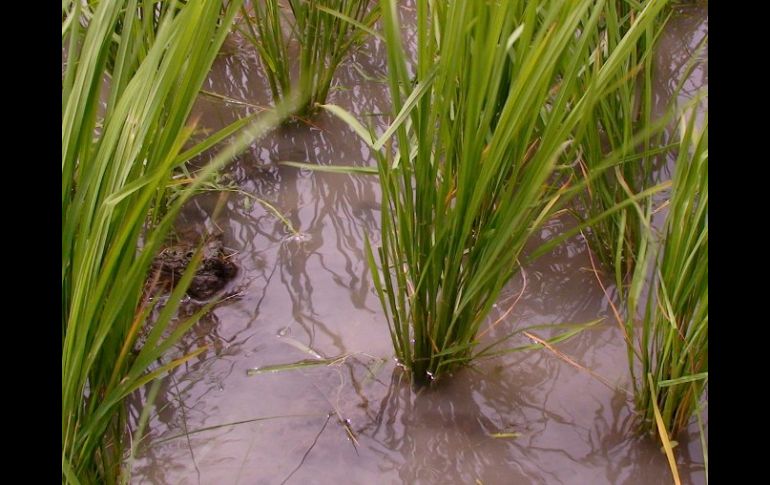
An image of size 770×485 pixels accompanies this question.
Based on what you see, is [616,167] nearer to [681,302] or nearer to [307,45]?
[681,302]

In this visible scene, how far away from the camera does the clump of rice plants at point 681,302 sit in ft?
3.84

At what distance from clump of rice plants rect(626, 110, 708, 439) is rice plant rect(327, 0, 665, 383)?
0.17m

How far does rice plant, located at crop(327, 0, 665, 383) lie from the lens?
1085mm

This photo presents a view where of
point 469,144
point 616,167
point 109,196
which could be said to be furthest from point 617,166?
point 109,196

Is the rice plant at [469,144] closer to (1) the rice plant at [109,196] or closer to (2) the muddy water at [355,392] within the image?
(2) the muddy water at [355,392]

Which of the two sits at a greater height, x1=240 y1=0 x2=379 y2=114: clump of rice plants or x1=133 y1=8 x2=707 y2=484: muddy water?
x1=240 y1=0 x2=379 y2=114: clump of rice plants

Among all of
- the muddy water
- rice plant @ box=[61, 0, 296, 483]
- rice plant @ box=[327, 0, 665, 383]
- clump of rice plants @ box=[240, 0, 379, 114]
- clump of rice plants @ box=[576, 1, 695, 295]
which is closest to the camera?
rice plant @ box=[61, 0, 296, 483]

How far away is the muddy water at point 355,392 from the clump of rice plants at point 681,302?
3.5 inches

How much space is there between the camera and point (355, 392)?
4.56 ft

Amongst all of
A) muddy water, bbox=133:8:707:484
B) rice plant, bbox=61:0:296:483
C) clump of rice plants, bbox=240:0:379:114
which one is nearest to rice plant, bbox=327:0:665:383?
muddy water, bbox=133:8:707:484

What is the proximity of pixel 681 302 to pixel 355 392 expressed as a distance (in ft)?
1.84

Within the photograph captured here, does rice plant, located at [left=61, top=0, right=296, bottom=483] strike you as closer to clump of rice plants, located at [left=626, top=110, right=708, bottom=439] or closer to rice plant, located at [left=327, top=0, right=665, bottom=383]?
rice plant, located at [left=327, top=0, right=665, bottom=383]

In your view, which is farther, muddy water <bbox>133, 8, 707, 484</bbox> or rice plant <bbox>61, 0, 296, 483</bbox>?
muddy water <bbox>133, 8, 707, 484</bbox>

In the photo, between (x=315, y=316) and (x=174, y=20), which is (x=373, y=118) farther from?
(x=174, y=20)
